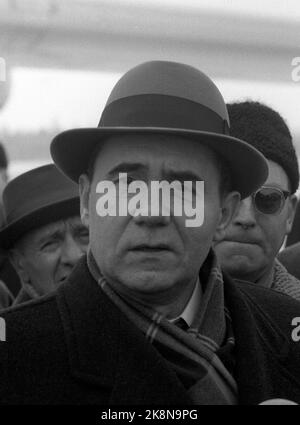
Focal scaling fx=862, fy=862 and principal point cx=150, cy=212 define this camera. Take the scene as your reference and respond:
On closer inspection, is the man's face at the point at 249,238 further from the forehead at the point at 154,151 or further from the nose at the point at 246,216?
the forehead at the point at 154,151

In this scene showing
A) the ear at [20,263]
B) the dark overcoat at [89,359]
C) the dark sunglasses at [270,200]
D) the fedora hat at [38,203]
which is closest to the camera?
the dark overcoat at [89,359]

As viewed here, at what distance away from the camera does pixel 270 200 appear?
207 centimetres

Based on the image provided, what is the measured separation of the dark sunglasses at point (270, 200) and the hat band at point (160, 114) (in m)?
0.46

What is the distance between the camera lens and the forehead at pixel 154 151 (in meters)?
1.54

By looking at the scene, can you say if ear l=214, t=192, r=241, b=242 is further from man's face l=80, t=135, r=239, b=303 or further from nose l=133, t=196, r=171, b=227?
nose l=133, t=196, r=171, b=227

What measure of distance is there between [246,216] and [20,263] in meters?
0.66

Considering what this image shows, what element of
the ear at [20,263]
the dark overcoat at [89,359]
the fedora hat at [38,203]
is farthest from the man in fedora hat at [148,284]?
the ear at [20,263]

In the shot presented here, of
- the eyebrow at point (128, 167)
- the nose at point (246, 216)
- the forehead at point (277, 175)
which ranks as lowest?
the nose at point (246, 216)

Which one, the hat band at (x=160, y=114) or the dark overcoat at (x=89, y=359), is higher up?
the hat band at (x=160, y=114)

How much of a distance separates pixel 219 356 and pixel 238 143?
39 centimetres

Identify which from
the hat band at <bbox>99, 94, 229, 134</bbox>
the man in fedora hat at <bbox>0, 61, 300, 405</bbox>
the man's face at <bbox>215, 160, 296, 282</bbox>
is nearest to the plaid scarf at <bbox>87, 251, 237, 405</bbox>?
the man in fedora hat at <bbox>0, 61, 300, 405</bbox>

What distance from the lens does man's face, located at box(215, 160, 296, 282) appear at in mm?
2057

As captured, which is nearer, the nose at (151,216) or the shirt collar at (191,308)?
the nose at (151,216)
